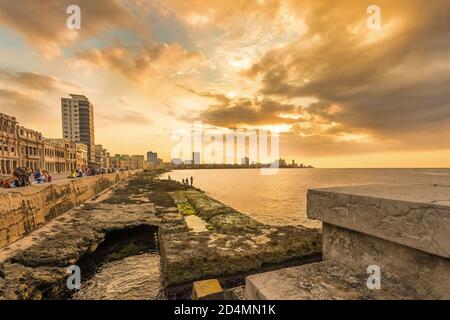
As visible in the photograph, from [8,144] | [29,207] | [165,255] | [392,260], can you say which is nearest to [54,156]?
[8,144]

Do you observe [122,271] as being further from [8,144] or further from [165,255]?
[8,144]

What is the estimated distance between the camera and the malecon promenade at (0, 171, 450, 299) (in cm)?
167

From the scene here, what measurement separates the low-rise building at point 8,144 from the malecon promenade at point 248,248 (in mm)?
40676

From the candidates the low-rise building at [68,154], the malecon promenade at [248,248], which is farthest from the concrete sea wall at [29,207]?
the low-rise building at [68,154]

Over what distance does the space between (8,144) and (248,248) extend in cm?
5838

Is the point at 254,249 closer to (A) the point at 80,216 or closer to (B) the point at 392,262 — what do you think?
(B) the point at 392,262

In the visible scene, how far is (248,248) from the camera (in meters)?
5.93

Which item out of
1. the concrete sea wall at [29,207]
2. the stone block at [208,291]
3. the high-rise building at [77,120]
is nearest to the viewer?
the stone block at [208,291]

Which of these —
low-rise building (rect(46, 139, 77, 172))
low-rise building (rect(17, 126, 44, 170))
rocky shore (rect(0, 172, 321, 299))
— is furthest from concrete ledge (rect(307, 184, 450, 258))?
low-rise building (rect(46, 139, 77, 172))

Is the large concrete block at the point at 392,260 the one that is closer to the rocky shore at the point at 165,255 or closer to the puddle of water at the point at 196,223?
the rocky shore at the point at 165,255

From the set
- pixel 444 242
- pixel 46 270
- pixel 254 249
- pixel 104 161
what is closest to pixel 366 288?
pixel 444 242

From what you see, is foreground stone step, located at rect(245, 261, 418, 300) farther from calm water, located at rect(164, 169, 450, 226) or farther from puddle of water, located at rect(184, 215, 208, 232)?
puddle of water, located at rect(184, 215, 208, 232)

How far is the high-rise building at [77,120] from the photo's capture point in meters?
133
